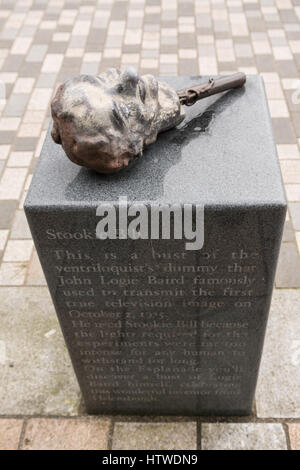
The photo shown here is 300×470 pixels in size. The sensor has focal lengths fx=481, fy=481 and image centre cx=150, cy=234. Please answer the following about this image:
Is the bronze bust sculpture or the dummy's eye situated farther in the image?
the dummy's eye

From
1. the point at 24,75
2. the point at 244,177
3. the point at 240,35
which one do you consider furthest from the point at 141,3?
the point at 244,177

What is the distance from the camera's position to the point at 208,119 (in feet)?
6.76

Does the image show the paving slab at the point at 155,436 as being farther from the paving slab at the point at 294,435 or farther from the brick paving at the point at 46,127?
the paving slab at the point at 294,435

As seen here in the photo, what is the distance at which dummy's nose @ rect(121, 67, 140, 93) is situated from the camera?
66.1 inches

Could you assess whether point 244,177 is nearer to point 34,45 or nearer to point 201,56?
point 201,56

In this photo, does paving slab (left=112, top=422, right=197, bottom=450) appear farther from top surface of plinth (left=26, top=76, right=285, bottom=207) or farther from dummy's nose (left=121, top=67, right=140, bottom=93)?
dummy's nose (left=121, top=67, right=140, bottom=93)

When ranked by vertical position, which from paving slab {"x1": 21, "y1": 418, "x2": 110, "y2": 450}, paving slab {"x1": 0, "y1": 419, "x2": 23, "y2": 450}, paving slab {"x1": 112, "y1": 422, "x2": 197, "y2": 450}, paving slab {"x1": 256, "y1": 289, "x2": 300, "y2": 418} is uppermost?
paving slab {"x1": 0, "y1": 419, "x2": 23, "y2": 450}

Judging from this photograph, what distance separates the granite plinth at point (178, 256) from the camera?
1726 millimetres

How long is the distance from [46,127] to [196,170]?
308cm

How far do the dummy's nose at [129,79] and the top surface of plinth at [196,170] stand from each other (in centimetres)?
29

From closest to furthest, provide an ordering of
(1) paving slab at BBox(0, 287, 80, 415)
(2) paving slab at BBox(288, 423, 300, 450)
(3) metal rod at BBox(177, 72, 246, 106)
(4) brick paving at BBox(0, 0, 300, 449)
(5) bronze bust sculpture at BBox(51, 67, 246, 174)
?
(5) bronze bust sculpture at BBox(51, 67, 246, 174), (3) metal rod at BBox(177, 72, 246, 106), (2) paving slab at BBox(288, 423, 300, 450), (4) brick paving at BBox(0, 0, 300, 449), (1) paving slab at BBox(0, 287, 80, 415)

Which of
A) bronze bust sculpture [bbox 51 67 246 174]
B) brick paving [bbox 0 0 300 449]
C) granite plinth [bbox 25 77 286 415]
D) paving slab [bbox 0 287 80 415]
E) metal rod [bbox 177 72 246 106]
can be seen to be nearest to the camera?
bronze bust sculpture [bbox 51 67 246 174]

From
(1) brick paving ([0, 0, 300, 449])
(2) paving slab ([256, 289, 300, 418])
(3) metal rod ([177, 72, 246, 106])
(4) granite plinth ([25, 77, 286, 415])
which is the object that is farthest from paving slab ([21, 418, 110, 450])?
(3) metal rod ([177, 72, 246, 106])

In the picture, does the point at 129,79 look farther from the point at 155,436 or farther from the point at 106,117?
the point at 155,436
